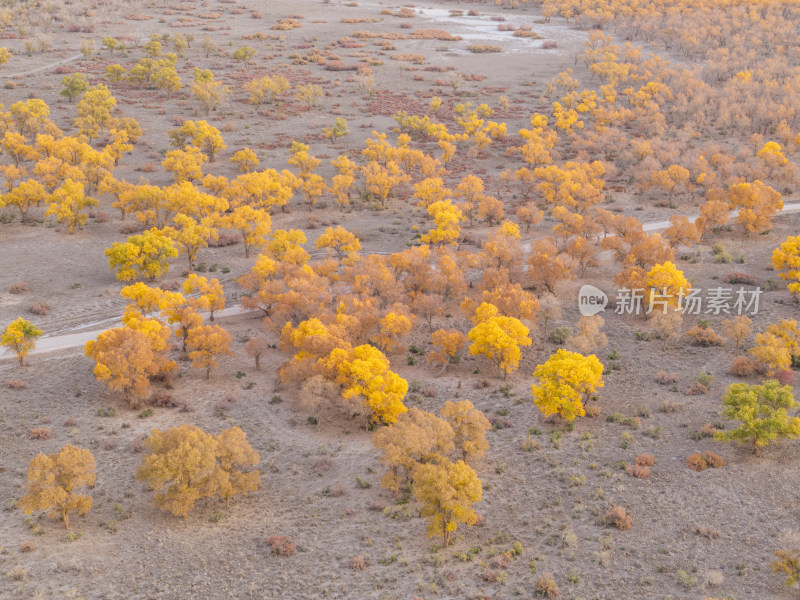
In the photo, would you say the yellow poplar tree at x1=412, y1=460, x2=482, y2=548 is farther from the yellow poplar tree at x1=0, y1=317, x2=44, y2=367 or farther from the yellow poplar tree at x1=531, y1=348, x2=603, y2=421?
the yellow poplar tree at x1=0, y1=317, x2=44, y2=367

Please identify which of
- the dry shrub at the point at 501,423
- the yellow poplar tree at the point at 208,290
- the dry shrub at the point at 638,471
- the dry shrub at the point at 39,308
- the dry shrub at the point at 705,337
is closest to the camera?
A: the dry shrub at the point at 638,471

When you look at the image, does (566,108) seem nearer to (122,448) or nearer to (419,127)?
(419,127)

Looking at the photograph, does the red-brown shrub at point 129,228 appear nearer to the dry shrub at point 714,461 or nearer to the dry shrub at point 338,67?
the dry shrub at point 714,461

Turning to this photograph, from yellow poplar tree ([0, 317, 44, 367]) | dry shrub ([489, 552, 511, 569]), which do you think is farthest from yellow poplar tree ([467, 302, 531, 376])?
yellow poplar tree ([0, 317, 44, 367])

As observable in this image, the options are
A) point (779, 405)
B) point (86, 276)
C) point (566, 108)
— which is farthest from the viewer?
point (566, 108)

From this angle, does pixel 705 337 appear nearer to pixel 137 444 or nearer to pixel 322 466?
pixel 322 466

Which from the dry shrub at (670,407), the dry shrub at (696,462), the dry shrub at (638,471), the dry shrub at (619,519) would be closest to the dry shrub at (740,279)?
the dry shrub at (670,407)

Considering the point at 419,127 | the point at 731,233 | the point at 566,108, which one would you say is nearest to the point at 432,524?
the point at 731,233
